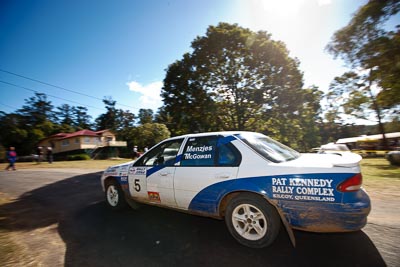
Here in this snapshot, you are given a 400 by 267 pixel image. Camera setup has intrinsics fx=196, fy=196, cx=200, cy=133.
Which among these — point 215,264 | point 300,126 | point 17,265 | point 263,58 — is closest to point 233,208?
point 215,264

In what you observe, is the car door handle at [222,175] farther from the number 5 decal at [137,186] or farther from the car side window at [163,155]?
the number 5 decal at [137,186]

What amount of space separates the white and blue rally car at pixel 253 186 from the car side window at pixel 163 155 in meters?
0.02

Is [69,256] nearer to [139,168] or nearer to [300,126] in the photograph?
[139,168]


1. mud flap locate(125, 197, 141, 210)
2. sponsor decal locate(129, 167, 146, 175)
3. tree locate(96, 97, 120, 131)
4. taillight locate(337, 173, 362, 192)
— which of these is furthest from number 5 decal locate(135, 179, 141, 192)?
tree locate(96, 97, 120, 131)

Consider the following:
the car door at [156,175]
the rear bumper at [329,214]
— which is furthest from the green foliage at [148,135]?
the rear bumper at [329,214]

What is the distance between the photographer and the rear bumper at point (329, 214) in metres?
2.33

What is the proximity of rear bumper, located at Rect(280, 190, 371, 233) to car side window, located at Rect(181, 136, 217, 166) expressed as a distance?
50.9 inches

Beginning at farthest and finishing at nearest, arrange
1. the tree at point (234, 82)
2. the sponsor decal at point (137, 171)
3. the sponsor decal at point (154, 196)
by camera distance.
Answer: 1. the tree at point (234, 82)
2. the sponsor decal at point (137, 171)
3. the sponsor decal at point (154, 196)

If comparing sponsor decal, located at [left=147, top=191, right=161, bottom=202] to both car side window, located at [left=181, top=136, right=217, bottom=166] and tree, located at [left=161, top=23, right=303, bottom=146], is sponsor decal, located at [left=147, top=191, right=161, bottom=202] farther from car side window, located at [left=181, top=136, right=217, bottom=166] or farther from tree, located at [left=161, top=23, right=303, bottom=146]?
tree, located at [left=161, top=23, right=303, bottom=146]

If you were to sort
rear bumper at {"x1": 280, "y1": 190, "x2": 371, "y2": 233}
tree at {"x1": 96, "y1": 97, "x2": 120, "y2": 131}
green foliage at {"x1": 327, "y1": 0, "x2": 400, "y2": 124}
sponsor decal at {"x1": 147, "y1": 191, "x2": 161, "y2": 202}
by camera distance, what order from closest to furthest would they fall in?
rear bumper at {"x1": 280, "y1": 190, "x2": 371, "y2": 233} < sponsor decal at {"x1": 147, "y1": 191, "x2": 161, "y2": 202} < green foliage at {"x1": 327, "y1": 0, "x2": 400, "y2": 124} < tree at {"x1": 96, "y1": 97, "x2": 120, "y2": 131}

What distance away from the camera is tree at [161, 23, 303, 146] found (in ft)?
50.4

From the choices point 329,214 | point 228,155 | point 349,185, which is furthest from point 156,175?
point 349,185

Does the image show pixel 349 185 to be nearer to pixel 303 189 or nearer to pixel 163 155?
pixel 303 189

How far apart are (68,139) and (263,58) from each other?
3977 cm
